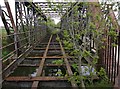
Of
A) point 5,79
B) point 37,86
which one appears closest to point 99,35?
point 37,86

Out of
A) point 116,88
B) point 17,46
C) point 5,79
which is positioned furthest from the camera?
point 17,46

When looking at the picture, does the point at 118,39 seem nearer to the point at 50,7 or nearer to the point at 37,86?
the point at 50,7

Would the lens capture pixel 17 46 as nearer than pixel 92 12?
No

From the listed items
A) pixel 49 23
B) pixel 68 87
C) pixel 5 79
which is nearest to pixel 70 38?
pixel 49 23

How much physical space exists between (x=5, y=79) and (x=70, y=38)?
130 cm

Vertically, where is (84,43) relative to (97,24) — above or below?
below

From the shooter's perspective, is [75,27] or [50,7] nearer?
[50,7]

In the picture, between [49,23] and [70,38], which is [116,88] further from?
[49,23]

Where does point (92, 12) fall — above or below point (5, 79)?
above

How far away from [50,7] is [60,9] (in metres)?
0.12

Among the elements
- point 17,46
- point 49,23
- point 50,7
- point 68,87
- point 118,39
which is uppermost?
point 50,7

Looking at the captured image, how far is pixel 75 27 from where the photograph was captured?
9.61 feet

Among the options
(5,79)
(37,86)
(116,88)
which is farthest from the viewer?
(5,79)

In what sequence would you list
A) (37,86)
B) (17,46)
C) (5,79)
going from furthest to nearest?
(17,46) → (5,79) → (37,86)
